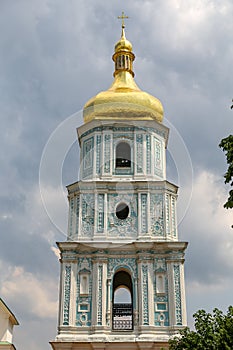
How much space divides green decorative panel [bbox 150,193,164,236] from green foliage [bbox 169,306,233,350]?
6643 mm

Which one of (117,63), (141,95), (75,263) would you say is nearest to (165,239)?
(75,263)

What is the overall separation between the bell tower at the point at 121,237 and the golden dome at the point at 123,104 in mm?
52

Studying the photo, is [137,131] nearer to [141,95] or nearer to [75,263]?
[141,95]

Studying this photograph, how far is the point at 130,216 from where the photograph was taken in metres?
24.3

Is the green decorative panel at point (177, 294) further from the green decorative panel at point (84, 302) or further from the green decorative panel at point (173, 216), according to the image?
the green decorative panel at point (84, 302)

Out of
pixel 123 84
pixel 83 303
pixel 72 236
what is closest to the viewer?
pixel 83 303

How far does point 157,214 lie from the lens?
24375 millimetres

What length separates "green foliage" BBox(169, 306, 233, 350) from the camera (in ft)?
53.7

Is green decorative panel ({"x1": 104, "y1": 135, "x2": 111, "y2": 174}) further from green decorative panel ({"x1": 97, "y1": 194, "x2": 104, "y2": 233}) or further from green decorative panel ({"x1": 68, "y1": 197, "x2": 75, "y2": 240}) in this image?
green decorative panel ({"x1": 68, "y1": 197, "x2": 75, "y2": 240})

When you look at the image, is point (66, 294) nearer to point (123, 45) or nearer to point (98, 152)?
point (98, 152)

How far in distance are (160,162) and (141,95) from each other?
3.82 meters

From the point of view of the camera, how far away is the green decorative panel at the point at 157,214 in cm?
2398

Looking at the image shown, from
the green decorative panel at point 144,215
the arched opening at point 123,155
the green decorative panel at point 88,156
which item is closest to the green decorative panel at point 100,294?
the green decorative panel at point 144,215

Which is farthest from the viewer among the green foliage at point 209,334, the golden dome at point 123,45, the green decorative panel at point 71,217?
the golden dome at point 123,45
